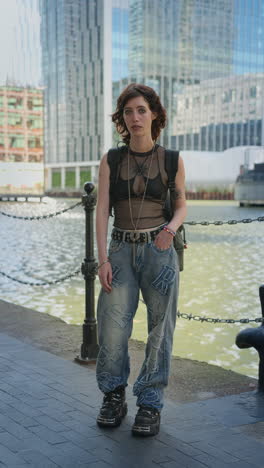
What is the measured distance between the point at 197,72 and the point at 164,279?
108628 millimetres

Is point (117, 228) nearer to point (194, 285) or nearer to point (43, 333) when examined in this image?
point (43, 333)

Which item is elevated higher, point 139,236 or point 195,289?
point 139,236

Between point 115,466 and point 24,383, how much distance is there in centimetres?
145

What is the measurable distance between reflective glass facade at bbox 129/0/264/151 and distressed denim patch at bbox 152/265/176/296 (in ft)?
331

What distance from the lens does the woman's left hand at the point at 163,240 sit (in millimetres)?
3156

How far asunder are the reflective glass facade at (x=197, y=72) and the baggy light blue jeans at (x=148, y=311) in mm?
100879

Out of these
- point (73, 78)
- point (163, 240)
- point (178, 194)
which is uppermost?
point (73, 78)

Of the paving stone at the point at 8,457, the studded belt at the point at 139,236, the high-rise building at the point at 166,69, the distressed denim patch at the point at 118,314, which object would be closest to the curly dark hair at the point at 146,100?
the studded belt at the point at 139,236

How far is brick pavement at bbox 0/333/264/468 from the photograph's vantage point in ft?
9.12

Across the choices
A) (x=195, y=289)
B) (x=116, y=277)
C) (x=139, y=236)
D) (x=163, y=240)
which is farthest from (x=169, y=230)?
(x=195, y=289)

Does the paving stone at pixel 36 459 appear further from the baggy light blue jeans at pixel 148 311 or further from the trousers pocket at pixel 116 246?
the trousers pocket at pixel 116 246

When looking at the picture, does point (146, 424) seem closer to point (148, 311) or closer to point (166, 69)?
point (148, 311)

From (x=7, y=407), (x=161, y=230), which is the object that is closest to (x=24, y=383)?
(x=7, y=407)

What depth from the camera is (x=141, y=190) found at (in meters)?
3.23
